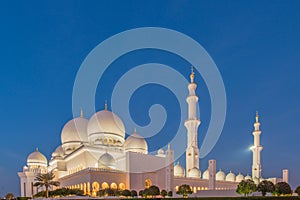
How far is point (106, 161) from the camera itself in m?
Result: 27.9

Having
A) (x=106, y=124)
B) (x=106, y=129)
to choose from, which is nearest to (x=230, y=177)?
(x=106, y=129)

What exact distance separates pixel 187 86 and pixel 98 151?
15.4 meters

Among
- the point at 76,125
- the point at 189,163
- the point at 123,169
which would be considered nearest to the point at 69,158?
the point at 76,125

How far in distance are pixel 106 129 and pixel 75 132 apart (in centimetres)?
589

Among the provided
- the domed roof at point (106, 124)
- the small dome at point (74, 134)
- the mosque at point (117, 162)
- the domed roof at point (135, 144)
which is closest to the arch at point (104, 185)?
the mosque at point (117, 162)

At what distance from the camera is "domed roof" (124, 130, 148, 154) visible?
33.2 metres

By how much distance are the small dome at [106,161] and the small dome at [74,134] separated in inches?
317

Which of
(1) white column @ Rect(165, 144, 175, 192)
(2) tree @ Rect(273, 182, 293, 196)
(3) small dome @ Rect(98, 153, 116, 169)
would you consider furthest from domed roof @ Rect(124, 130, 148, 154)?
(2) tree @ Rect(273, 182, 293, 196)

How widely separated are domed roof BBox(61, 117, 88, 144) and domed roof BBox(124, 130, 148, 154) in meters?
5.88

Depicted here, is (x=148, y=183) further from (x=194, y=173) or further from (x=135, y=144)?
(x=194, y=173)

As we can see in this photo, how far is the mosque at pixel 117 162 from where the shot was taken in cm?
2795

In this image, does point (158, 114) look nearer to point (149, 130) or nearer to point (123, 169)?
point (149, 130)

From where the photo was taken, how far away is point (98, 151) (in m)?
30.4

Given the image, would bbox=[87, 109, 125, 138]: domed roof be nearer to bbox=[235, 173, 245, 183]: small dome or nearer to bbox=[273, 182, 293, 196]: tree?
bbox=[273, 182, 293, 196]: tree
